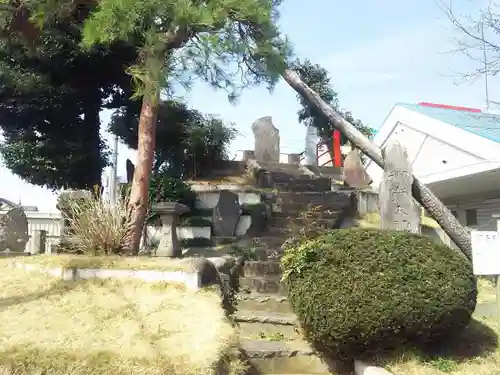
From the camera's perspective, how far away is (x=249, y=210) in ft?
36.9

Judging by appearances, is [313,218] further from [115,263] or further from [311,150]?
[311,150]

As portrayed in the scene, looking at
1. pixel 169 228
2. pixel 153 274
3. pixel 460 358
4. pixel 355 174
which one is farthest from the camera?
pixel 355 174

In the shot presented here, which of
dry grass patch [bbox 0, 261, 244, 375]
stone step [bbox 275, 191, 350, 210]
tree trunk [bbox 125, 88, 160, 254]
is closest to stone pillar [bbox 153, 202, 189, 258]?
tree trunk [bbox 125, 88, 160, 254]

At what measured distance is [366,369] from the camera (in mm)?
5227

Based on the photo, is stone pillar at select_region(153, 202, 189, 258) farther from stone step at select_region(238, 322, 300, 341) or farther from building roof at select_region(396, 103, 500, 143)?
building roof at select_region(396, 103, 500, 143)

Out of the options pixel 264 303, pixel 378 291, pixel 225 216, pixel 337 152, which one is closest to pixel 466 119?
pixel 225 216

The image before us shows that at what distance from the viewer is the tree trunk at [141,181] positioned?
7664 millimetres

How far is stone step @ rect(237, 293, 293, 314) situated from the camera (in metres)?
7.24

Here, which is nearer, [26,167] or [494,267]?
[494,267]

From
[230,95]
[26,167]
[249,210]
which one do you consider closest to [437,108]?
[249,210]

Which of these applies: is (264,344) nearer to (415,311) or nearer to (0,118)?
(415,311)

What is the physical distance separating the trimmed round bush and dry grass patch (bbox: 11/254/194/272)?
61.1 inches

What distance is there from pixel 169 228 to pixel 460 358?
4513 mm

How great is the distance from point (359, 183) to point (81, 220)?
9305 millimetres
